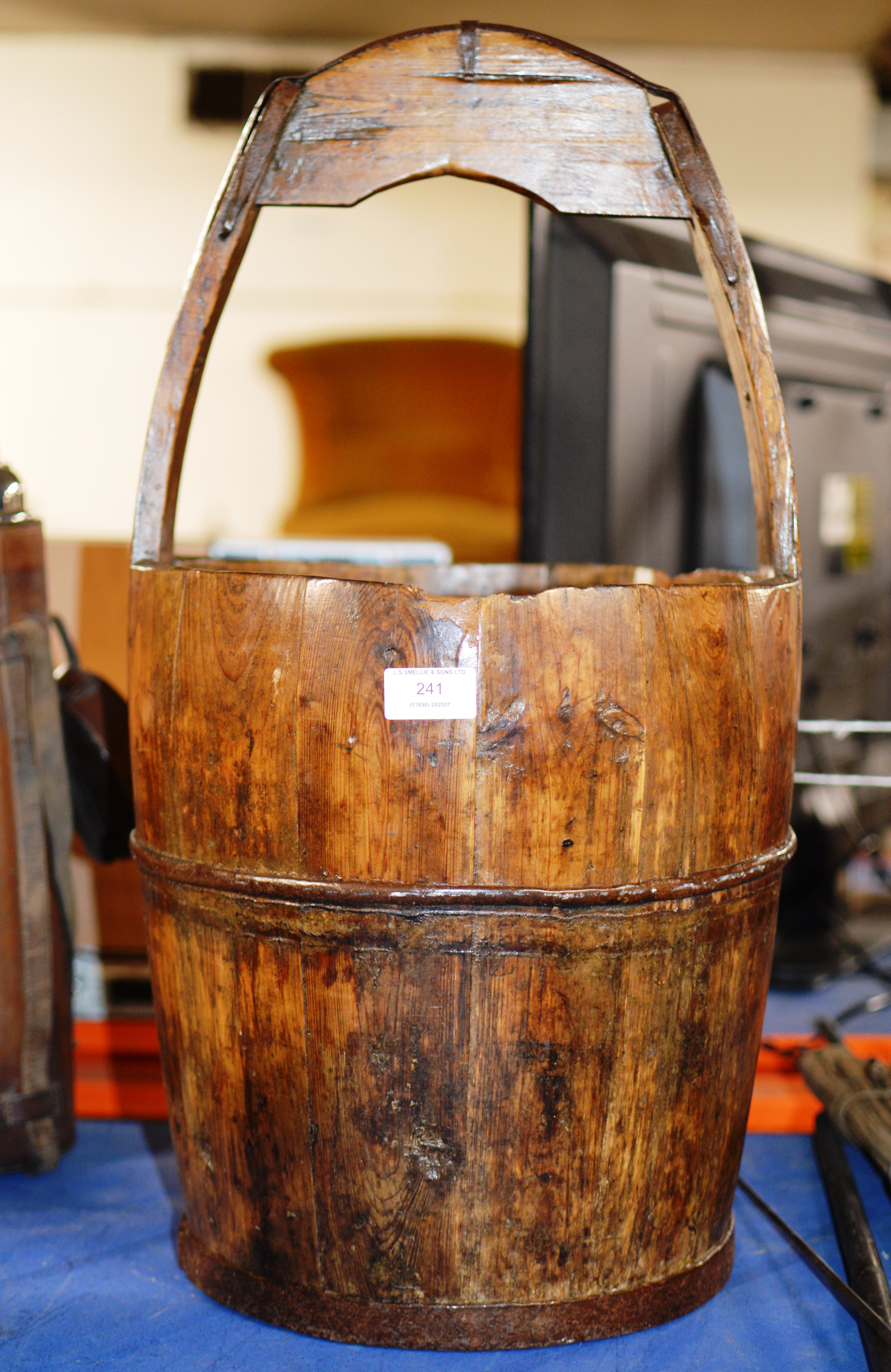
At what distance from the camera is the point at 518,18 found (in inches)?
189

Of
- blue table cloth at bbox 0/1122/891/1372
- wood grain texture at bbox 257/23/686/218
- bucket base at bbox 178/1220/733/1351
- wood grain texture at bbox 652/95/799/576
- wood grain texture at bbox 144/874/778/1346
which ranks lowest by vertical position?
blue table cloth at bbox 0/1122/891/1372

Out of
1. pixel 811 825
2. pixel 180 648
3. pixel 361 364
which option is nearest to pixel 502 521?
pixel 361 364

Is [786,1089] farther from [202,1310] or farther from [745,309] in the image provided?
[745,309]

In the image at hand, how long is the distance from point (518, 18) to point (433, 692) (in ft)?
14.8

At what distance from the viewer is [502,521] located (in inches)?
204

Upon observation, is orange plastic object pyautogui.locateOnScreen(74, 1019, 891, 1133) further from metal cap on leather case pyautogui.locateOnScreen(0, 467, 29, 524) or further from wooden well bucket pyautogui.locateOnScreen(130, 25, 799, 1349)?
metal cap on leather case pyautogui.locateOnScreen(0, 467, 29, 524)

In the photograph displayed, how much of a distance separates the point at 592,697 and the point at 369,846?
29 cm

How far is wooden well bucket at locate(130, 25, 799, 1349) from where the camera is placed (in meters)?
1.25

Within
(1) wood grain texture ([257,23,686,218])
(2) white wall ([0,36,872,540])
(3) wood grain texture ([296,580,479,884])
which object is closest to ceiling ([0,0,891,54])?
(2) white wall ([0,36,872,540])

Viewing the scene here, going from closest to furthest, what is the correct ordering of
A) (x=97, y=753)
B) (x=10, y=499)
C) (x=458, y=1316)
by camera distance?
1. (x=458, y=1316)
2. (x=10, y=499)
3. (x=97, y=753)

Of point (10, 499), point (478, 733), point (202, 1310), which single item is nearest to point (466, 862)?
point (478, 733)

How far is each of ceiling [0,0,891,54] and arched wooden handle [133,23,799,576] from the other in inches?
146

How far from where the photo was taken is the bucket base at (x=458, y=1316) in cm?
134

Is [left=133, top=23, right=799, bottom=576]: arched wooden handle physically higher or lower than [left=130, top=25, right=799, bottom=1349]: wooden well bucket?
higher
